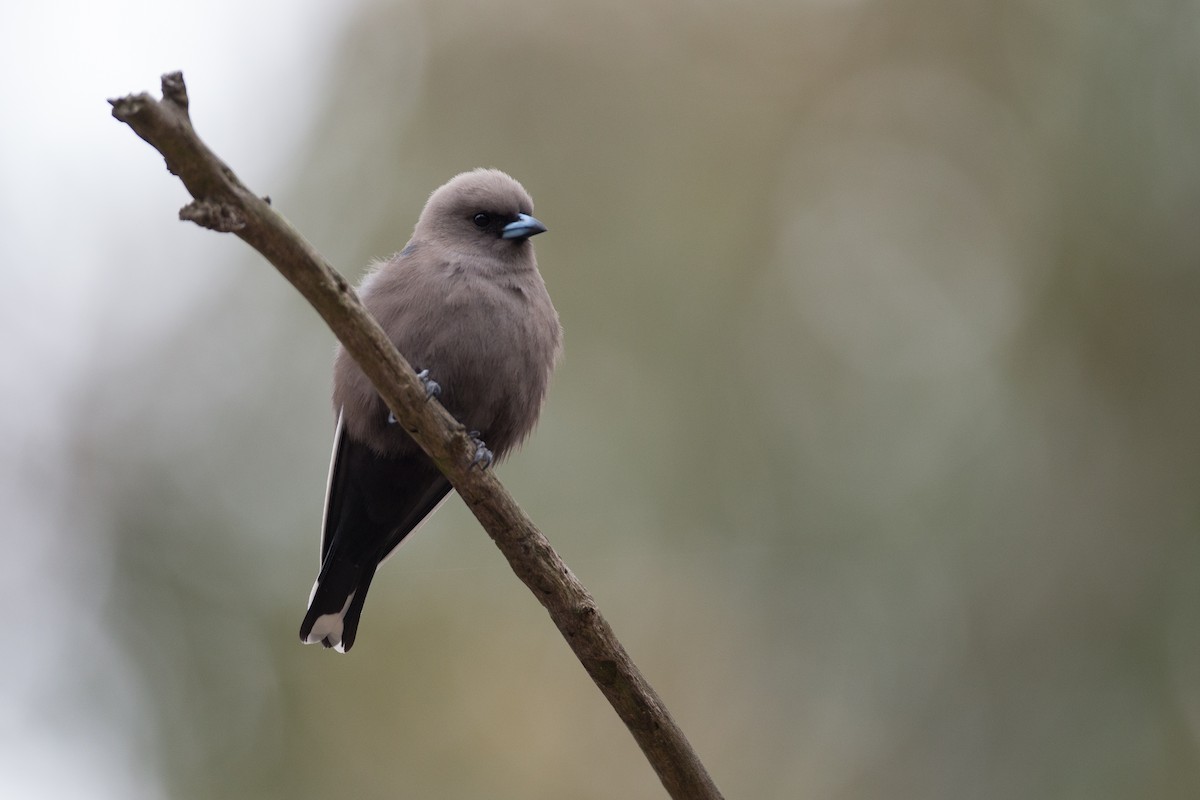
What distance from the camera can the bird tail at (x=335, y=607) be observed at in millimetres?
4914

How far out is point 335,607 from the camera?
4934 mm

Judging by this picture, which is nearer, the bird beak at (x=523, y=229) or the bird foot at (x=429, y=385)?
the bird foot at (x=429, y=385)

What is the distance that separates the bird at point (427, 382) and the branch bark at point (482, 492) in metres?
0.97

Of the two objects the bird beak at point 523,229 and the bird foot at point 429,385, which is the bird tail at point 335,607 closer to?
the bird foot at point 429,385

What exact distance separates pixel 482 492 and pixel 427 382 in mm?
926

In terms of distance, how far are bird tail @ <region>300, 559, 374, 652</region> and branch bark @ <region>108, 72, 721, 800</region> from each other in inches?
58.3

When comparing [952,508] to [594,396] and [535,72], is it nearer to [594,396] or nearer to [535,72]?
[594,396]

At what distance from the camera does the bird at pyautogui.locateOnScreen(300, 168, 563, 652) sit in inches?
184

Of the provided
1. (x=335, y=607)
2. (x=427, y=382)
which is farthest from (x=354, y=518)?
(x=427, y=382)

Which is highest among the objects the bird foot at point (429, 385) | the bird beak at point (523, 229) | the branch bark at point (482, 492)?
the bird beak at point (523, 229)

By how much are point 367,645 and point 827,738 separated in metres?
3.06

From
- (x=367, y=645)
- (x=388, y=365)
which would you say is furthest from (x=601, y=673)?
(x=367, y=645)

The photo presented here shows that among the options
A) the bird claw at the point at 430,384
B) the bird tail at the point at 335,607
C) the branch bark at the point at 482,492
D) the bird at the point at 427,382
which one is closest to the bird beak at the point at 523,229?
the bird at the point at 427,382

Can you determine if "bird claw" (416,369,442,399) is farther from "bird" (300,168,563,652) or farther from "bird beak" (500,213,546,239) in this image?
"bird beak" (500,213,546,239)
